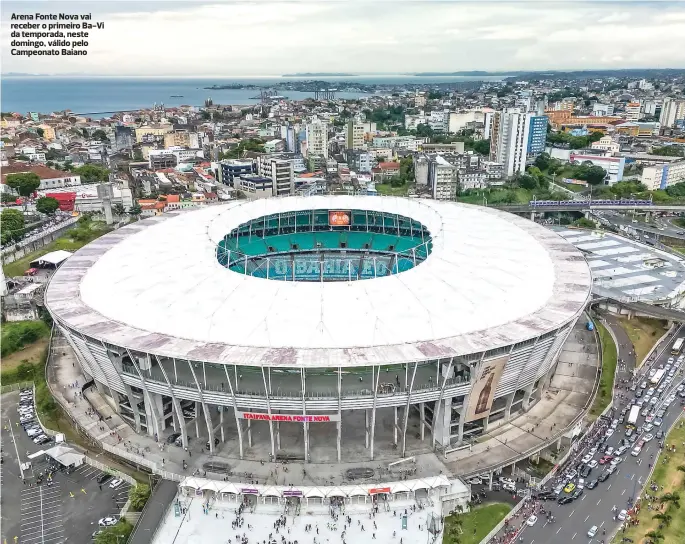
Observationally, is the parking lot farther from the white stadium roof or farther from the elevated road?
the elevated road

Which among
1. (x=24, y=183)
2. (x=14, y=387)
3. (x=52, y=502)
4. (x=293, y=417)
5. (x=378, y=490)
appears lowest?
(x=52, y=502)

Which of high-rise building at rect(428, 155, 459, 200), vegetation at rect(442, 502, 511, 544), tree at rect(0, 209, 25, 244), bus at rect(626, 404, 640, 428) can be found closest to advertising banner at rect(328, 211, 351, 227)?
bus at rect(626, 404, 640, 428)

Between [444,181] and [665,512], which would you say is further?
[444,181]

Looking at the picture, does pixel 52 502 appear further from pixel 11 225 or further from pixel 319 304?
pixel 11 225

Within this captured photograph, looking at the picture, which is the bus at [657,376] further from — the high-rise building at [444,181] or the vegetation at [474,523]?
the high-rise building at [444,181]

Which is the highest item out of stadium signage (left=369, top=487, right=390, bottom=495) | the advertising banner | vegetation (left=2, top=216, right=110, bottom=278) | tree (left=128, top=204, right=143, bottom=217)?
the advertising banner

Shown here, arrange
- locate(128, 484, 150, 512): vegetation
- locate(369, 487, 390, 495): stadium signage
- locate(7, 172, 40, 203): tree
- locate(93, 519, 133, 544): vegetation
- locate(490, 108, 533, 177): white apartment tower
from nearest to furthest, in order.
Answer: locate(93, 519, 133, 544): vegetation → locate(369, 487, 390, 495): stadium signage → locate(128, 484, 150, 512): vegetation → locate(7, 172, 40, 203): tree → locate(490, 108, 533, 177): white apartment tower

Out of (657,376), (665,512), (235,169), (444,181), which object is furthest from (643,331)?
(235,169)
